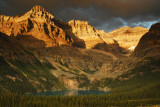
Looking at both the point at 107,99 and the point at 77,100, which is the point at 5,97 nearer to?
the point at 77,100

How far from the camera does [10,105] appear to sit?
147m

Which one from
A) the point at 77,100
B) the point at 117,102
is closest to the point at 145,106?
the point at 117,102

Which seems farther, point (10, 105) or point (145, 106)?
point (145, 106)

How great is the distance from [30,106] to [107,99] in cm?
7852

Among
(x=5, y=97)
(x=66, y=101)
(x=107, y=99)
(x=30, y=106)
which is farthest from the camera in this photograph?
(x=107, y=99)

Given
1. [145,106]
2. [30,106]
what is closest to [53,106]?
[30,106]

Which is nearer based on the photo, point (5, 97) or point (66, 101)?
point (5, 97)

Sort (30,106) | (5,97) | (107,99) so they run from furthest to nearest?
(107,99) → (5,97) → (30,106)

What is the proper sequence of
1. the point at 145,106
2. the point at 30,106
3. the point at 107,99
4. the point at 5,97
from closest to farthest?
the point at 30,106 → the point at 5,97 → the point at 145,106 → the point at 107,99

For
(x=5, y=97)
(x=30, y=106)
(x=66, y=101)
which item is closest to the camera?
(x=30, y=106)

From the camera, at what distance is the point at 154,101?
186 meters

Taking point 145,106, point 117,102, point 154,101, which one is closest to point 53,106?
point 117,102

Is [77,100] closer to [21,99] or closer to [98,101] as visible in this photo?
[98,101]

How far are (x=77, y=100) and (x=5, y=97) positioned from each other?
193ft
